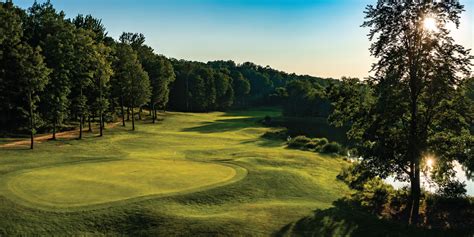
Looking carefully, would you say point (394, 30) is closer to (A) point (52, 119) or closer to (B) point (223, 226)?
(B) point (223, 226)

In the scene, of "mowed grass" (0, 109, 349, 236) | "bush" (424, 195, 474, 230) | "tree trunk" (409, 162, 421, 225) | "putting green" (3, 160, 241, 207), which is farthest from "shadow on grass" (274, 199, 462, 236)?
"putting green" (3, 160, 241, 207)

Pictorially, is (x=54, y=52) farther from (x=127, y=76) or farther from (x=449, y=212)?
(x=449, y=212)

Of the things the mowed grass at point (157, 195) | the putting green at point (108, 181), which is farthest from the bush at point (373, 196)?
the putting green at point (108, 181)

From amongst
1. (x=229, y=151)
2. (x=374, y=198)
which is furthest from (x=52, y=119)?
(x=374, y=198)

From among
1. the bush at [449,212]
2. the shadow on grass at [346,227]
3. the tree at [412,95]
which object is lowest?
the bush at [449,212]

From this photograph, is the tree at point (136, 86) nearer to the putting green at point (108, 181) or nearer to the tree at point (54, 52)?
the tree at point (54, 52)

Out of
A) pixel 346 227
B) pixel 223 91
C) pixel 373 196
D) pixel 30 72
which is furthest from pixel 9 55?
pixel 223 91
